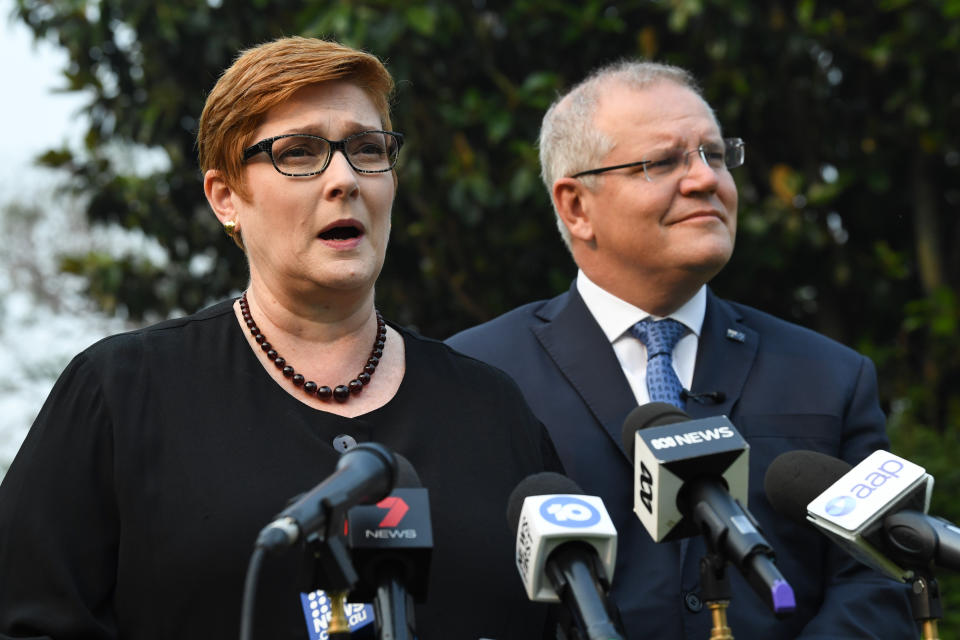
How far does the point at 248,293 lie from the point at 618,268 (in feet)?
5.10

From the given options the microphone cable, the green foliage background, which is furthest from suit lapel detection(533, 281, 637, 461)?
the green foliage background

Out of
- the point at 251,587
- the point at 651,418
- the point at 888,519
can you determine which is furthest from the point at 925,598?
the point at 251,587

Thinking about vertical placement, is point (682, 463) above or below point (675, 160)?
below

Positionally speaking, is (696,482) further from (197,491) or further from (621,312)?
(621,312)

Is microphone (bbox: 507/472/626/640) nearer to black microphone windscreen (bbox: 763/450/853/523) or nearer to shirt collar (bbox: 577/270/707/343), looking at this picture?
black microphone windscreen (bbox: 763/450/853/523)

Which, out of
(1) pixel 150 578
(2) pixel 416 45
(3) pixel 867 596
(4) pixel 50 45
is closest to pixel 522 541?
(1) pixel 150 578

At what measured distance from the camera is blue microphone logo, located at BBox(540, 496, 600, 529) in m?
2.20

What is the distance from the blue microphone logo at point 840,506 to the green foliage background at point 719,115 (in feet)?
15.4

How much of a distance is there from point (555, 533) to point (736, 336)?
2.21 metres

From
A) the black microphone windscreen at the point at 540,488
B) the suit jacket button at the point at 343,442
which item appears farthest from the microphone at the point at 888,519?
the suit jacket button at the point at 343,442

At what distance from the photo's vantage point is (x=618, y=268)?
435 centimetres

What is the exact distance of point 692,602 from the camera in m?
3.63

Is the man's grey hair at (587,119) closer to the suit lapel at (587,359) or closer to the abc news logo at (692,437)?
the suit lapel at (587,359)

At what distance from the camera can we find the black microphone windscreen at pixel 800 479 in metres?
2.55
